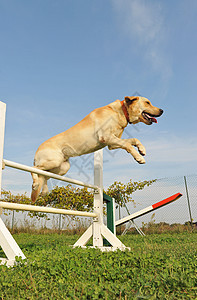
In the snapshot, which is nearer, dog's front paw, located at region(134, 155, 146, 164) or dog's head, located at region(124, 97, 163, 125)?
dog's front paw, located at region(134, 155, 146, 164)

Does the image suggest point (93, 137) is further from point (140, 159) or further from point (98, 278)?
point (98, 278)

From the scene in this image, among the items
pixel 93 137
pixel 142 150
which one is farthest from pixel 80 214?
pixel 142 150

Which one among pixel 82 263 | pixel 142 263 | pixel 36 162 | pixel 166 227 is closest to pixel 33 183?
pixel 36 162

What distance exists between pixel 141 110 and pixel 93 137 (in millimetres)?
831

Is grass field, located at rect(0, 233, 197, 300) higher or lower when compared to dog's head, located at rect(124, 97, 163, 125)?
lower

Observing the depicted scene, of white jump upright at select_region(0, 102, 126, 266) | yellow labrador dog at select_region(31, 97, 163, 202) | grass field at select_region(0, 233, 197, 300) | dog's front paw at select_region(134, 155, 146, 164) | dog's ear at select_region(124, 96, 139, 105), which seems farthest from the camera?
dog's ear at select_region(124, 96, 139, 105)

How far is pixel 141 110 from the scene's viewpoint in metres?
3.87

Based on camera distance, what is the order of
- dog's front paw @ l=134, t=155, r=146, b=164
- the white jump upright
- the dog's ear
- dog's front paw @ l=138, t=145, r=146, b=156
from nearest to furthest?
1. the white jump upright
2. dog's front paw @ l=134, t=155, r=146, b=164
3. dog's front paw @ l=138, t=145, r=146, b=156
4. the dog's ear

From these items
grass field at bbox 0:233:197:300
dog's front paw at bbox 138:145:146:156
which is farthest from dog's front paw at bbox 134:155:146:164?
grass field at bbox 0:233:197:300

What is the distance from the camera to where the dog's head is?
12.6 feet

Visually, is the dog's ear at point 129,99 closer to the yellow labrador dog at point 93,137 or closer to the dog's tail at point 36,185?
the yellow labrador dog at point 93,137

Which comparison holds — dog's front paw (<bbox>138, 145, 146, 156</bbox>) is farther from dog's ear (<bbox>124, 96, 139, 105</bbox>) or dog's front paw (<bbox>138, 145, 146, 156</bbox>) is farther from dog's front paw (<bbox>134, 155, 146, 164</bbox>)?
dog's ear (<bbox>124, 96, 139, 105</bbox>)

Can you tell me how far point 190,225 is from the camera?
8.74 meters

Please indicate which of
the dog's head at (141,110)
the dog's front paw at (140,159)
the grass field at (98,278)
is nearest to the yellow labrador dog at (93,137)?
the dog's head at (141,110)
